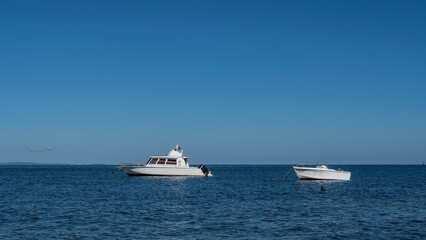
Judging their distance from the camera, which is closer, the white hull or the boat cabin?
the white hull

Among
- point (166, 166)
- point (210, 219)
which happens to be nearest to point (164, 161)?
point (166, 166)

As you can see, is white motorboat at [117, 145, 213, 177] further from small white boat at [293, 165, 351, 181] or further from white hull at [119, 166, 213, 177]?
small white boat at [293, 165, 351, 181]

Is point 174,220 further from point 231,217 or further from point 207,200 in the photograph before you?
point 207,200

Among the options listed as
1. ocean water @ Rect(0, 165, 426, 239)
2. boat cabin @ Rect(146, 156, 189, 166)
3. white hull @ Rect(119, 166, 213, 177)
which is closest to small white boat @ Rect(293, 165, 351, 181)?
white hull @ Rect(119, 166, 213, 177)

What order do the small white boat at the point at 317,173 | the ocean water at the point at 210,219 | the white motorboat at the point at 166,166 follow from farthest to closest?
1. the white motorboat at the point at 166,166
2. the small white boat at the point at 317,173
3. the ocean water at the point at 210,219

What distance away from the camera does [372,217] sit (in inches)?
1062

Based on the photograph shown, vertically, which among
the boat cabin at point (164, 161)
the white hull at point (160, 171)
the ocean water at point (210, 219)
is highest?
the boat cabin at point (164, 161)

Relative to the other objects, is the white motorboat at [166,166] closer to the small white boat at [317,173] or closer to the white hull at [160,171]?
the white hull at [160,171]

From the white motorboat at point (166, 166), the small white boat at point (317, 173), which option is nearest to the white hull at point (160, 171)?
the white motorboat at point (166, 166)

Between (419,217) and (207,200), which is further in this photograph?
(207,200)

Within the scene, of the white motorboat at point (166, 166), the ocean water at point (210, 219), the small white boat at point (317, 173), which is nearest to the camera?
the ocean water at point (210, 219)

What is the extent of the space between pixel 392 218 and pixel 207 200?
16.4 m

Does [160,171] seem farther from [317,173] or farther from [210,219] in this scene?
[210,219]

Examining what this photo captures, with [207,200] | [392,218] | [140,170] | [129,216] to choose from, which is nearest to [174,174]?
[140,170]
